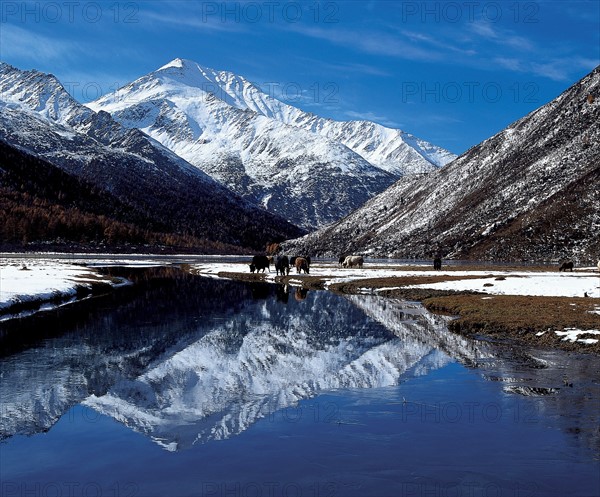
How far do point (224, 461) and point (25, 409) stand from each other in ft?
24.2

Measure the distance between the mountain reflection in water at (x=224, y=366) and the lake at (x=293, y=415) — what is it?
9 cm

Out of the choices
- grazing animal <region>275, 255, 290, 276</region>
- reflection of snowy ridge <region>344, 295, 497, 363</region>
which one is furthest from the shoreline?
grazing animal <region>275, 255, 290, 276</region>

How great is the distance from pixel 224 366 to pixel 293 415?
25.4ft

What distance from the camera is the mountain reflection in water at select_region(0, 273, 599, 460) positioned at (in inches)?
679

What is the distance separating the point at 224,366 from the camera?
2450 cm

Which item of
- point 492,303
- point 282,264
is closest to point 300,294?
point 492,303

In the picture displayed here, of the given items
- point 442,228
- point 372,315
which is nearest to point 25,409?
point 372,315

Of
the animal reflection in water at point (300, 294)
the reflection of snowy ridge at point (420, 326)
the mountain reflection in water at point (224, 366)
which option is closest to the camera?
the mountain reflection in water at point (224, 366)

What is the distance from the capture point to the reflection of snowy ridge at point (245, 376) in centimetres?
1686

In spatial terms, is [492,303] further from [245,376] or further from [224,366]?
[245,376]

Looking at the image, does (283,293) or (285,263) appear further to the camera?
(285,263)

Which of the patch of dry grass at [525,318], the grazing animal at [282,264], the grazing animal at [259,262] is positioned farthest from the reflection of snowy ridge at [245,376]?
the grazing animal at [259,262]

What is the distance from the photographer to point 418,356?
2573 cm

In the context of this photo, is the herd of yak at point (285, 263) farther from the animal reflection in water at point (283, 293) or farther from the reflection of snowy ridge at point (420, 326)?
the reflection of snowy ridge at point (420, 326)
